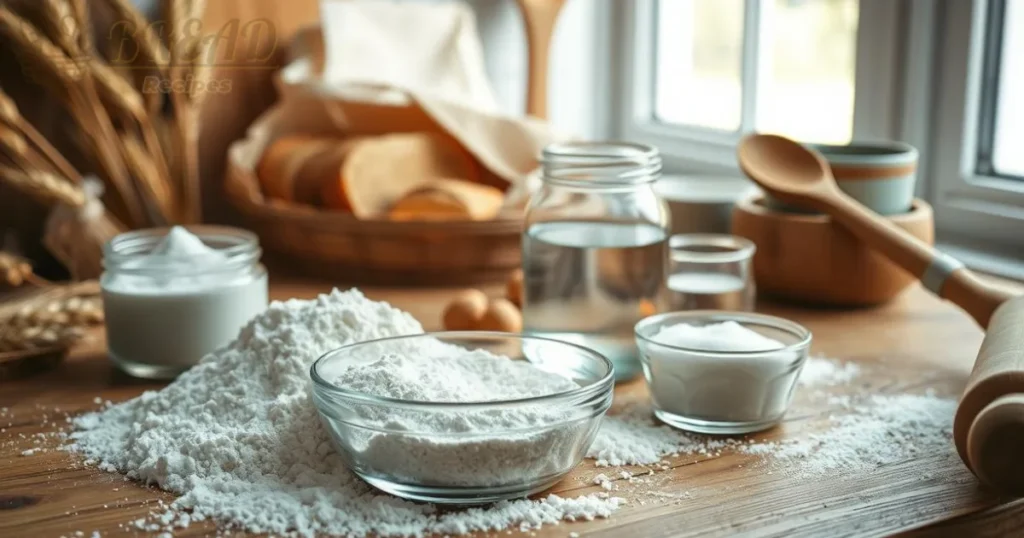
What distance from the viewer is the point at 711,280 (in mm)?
989

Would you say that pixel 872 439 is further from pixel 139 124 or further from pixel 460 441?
pixel 139 124

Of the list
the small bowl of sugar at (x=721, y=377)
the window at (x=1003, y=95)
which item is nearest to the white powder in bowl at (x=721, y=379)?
the small bowl of sugar at (x=721, y=377)

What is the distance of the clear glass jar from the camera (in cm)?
88

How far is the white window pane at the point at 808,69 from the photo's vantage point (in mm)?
1330

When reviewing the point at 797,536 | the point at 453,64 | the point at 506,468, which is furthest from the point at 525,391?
the point at 453,64

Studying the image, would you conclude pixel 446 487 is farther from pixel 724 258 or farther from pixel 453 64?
pixel 453 64

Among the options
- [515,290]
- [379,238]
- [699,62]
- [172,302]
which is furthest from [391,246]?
[699,62]

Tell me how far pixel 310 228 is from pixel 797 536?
0.74 m

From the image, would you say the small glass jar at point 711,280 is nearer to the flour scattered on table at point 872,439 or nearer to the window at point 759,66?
the flour scattered on table at point 872,439

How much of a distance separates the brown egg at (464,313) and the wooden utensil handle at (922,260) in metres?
0.34

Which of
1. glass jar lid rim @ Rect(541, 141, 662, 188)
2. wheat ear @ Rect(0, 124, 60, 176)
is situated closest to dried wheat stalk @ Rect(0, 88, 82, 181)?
wheat ear @ Rect(0, 124, 60, 176)

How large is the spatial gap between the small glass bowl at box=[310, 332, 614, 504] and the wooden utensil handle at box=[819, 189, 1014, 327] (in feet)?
1.28

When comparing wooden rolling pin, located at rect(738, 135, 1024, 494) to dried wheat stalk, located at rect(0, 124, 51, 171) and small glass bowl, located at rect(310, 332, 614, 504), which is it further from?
dried wheat stalk, located at rect(0, 124, 51, 171)

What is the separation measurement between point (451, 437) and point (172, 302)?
0.38 meters
